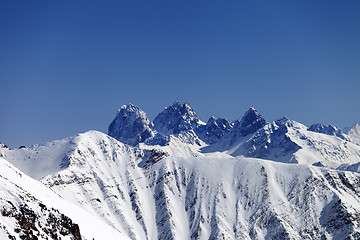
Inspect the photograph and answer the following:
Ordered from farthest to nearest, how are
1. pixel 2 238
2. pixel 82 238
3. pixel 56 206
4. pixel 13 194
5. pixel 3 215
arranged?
pixel 56 206
pixel 82 238
pixel 13 194
pixel 3 215
pixel 2 238

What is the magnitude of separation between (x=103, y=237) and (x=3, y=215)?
3940cm

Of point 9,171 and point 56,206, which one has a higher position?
point 9,171

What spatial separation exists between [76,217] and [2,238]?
40.8 metres

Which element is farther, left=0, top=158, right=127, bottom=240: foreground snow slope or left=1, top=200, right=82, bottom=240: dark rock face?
left=1, top=200, right=82, bottom=240: dark rock face

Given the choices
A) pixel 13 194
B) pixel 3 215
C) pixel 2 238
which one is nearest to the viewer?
pixel 2 238

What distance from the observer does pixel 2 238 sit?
68.2m

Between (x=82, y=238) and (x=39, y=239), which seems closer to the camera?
(x=39, y=239)

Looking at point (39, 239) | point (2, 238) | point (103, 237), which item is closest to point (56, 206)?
point (103, 237)

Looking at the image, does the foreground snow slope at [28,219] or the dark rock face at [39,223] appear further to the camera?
the dark rock face at [39,223]

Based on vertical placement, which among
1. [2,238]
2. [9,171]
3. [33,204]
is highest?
[9,171]

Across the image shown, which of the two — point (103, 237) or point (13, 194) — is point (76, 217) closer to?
point (103, 237)

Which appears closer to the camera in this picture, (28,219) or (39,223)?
(28,219)

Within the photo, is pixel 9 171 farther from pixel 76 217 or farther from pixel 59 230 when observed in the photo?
pixel 59 230

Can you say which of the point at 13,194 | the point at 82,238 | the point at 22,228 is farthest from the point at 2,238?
the point at 82,238
